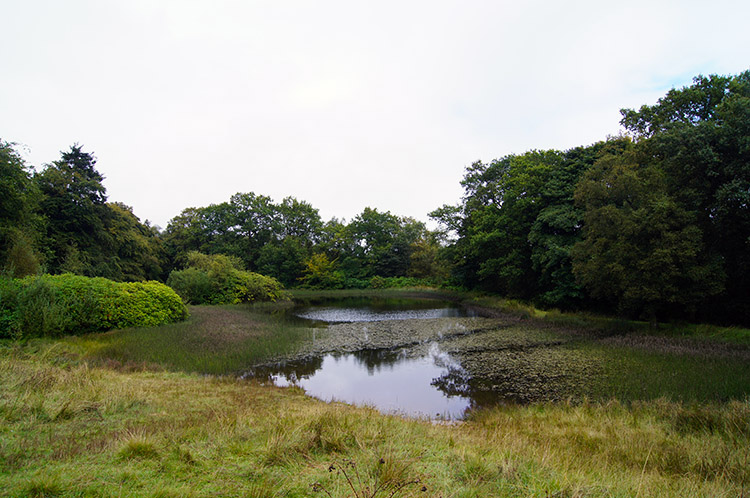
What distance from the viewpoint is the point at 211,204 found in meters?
63.9

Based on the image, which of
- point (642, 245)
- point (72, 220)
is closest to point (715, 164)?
point (642, 245)

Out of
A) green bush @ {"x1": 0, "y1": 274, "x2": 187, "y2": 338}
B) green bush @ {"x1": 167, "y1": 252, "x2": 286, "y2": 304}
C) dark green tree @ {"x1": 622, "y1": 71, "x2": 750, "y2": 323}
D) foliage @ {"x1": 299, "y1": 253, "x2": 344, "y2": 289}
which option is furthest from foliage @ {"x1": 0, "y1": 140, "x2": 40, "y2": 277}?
foliage @ {"x1": 299, "y1": 253, "x2": 344, "y2": 289}

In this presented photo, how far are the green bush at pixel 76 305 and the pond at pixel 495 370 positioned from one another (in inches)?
258

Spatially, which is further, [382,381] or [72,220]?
[72,220]

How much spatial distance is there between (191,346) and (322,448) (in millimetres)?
10015

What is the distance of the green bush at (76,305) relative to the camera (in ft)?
35.6

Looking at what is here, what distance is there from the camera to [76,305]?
1245 centimetres

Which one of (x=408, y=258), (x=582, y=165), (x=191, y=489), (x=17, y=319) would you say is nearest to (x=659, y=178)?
(x=582, y=165)

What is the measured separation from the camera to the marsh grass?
10352 mm

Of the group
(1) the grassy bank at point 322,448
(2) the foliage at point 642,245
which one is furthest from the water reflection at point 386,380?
(2) the foliage at point 642,245

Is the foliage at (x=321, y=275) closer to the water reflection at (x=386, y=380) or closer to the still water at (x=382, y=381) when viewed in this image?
the still water at (x=382, y=381)

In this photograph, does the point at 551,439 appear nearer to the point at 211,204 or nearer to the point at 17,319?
the point at 17,319

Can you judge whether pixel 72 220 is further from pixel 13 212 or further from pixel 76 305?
pixel 76 305

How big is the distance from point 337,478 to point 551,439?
11.7 feet
